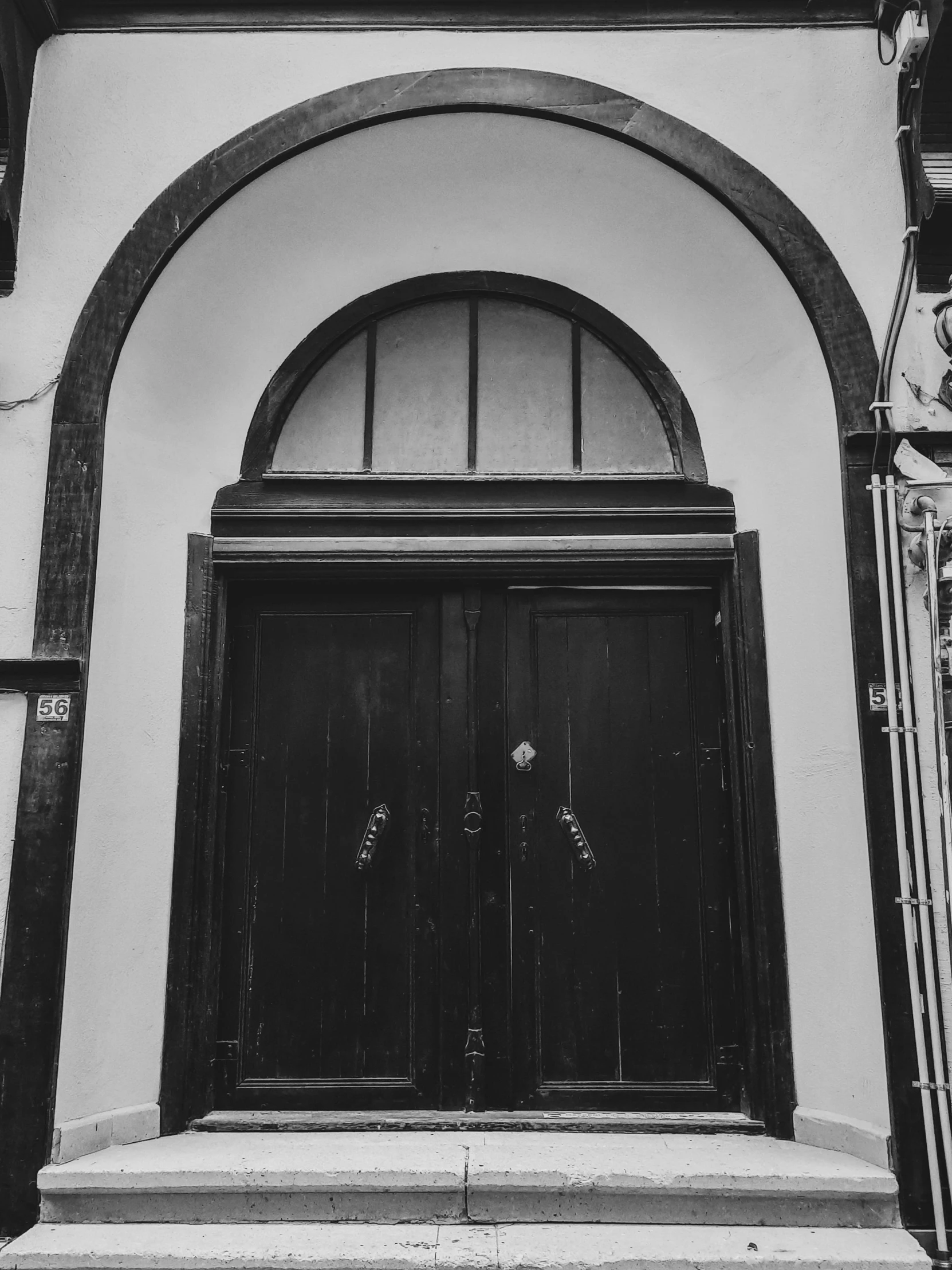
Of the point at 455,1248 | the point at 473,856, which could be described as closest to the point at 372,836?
the point at 473,856

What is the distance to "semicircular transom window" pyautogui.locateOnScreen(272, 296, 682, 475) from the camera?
12.0 feet

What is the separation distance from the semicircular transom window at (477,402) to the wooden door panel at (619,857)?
0.58 metres

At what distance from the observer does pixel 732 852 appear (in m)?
3.39

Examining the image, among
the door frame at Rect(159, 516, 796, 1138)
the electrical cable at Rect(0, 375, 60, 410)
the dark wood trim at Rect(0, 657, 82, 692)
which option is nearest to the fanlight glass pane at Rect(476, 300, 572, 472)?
the door frame at Rect(159, 516, 796, 1138)

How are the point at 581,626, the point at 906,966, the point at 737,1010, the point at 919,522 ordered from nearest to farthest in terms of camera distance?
the point at 906,966
the point at 919,522
the point at 737,1010
the point at 581,626

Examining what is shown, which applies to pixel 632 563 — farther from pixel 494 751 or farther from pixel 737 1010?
pixel 737 1010

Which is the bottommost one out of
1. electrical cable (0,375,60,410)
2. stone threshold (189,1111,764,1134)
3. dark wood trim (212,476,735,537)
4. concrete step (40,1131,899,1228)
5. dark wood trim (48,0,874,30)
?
concrete step (40,1131,899,1228)

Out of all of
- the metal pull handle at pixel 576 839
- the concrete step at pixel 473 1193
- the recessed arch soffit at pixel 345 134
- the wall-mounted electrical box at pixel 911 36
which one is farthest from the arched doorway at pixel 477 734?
the wall-mounted electrical box at pixel 911 36

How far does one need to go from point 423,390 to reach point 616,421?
30.7 inches

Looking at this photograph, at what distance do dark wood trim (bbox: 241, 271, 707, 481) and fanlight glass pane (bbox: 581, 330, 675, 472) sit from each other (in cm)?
3

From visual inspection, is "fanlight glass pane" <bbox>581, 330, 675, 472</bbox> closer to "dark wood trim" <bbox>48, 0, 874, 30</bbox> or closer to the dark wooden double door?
the dark wooden double door

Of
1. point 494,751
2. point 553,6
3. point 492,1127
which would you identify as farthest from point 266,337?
point 492,1127

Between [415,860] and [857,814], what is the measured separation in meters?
1.54

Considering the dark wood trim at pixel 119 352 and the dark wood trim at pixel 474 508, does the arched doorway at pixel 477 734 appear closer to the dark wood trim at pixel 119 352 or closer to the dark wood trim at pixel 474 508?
the dark wood trim at pixel 474 508
